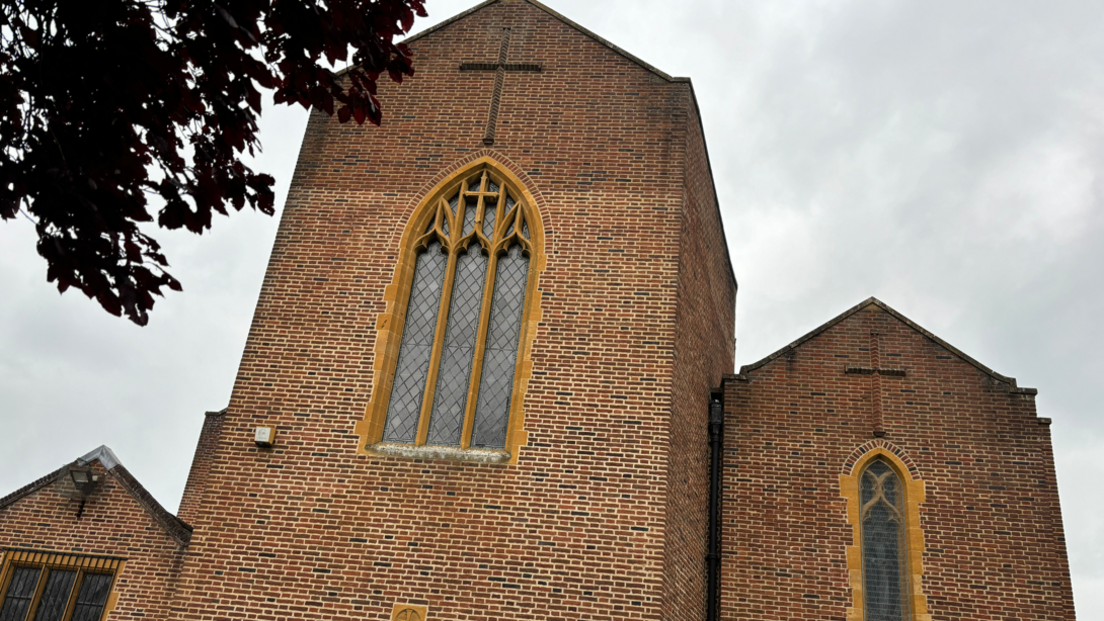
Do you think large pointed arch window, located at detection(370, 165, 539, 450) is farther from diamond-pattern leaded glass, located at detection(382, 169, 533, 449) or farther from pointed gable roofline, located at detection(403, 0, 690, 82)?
pointed gable roofline, located at detection(403, 0, 690, 82)

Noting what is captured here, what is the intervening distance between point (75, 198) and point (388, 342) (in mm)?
6477

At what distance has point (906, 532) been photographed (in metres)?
11.1

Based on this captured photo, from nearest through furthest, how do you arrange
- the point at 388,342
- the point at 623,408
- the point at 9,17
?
the point at 9,17
the point at 623,408
the point at 388,342

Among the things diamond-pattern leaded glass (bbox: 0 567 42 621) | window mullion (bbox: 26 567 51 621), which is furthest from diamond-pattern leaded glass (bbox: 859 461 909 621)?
diamond-pattern leaded glass (bbox: 0 567 42 621)

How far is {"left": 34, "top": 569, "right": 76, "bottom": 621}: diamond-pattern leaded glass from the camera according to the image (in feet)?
33.5

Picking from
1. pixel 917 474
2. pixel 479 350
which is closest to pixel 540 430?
pixel 479 350

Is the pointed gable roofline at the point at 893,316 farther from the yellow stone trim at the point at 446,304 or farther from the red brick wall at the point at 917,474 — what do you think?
the yellow stone trim at the point at 446,304

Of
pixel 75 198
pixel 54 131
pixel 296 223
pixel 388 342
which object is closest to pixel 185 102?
pixel 54 131

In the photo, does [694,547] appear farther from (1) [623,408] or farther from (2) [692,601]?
(1) [623,408]

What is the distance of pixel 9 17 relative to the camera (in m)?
4.88

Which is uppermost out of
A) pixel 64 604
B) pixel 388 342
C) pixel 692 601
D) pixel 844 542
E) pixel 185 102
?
pixel 388 342

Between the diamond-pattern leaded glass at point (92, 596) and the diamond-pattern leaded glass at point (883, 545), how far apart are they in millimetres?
8869

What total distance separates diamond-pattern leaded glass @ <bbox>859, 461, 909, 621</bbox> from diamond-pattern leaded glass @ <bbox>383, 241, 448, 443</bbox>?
572cm

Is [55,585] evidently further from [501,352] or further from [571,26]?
[571,26]
